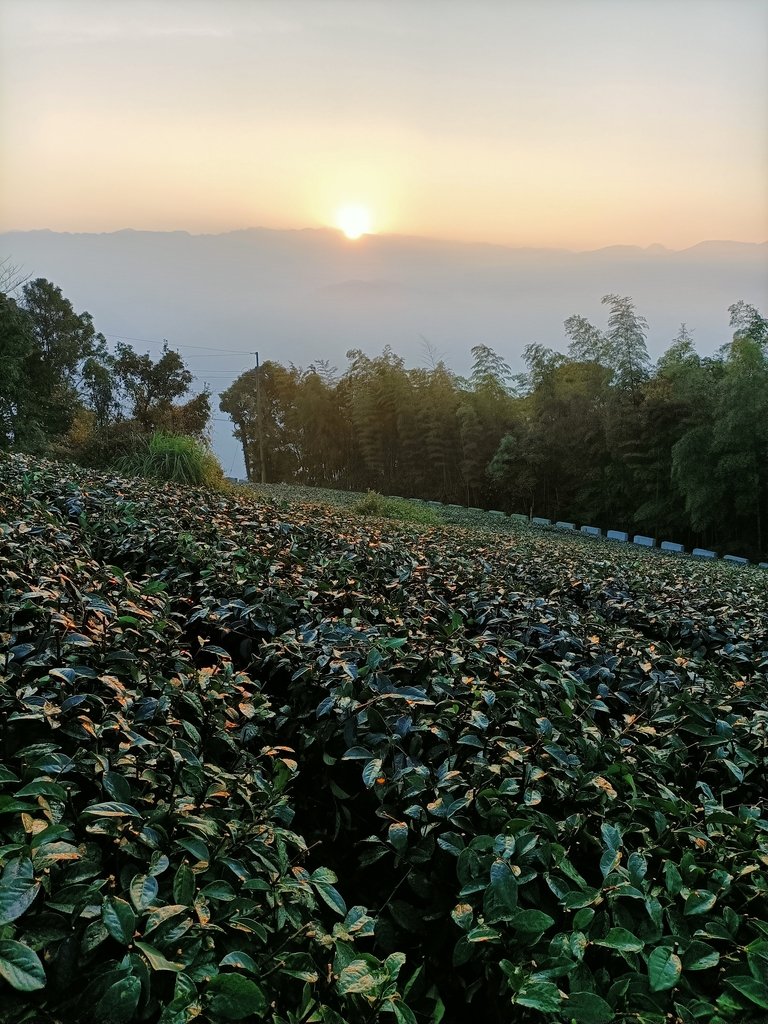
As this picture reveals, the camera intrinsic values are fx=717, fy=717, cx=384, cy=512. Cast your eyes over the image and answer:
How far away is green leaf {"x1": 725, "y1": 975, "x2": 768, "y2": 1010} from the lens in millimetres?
888

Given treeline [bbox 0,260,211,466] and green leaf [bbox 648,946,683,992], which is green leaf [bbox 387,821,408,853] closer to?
green leaf [bbox 648,946,683,992]

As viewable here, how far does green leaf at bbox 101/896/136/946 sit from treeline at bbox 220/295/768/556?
1146cm

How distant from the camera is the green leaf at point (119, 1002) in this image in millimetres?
668

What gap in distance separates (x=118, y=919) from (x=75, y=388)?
744 inches

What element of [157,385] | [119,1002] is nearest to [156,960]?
[119,1002]

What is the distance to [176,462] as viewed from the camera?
7.08m

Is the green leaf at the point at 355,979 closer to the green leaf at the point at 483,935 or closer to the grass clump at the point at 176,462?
the green leaf at the point at 483,935

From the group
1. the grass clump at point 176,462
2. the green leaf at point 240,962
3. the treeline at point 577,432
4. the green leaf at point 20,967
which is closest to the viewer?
the green leaf at point 20,967

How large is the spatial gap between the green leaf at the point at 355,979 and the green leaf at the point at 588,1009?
8.8 inches

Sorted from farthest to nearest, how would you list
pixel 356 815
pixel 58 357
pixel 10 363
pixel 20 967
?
pixel 58 357, pixel 10 363, pixel 356 815, pixel 20 967

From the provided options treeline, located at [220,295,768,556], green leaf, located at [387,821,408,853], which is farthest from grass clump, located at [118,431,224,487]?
treeline, located at [220,295,768,556]

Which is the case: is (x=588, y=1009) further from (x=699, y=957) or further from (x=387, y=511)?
(x=387, y=511)

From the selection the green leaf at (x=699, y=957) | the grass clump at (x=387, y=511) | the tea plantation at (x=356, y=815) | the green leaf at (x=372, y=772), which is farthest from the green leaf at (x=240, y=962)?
the grass clump at (x=387, y=511)

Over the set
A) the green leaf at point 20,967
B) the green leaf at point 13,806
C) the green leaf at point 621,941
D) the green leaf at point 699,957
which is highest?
the green leaf at point 13,806
